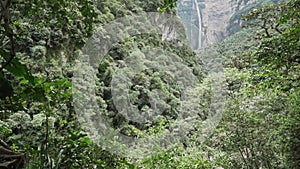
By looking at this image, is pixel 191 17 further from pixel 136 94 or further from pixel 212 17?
pixel 136 94

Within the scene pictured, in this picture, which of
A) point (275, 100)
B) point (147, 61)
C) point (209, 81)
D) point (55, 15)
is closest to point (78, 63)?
point (147, 61)

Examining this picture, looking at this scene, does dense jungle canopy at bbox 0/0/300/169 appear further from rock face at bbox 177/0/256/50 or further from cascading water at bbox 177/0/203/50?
rock face at bbox 177/0/256/50

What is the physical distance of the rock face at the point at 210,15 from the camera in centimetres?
4675

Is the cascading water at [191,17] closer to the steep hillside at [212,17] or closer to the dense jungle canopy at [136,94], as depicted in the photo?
the steep hillside at [212,17]

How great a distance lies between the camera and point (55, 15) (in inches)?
54.9

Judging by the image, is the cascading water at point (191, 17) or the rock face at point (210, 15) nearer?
the cascading water at point (191, 17)

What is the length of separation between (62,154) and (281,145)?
3.86 meters

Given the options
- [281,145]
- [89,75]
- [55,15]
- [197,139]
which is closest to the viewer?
[55,15]

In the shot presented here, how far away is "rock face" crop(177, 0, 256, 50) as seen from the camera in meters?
46.8

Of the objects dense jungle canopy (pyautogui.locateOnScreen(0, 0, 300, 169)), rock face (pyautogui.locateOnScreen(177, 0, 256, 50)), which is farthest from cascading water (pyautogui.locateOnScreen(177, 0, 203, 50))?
dense jungle canopy (pyautogui.locateOnScreen(0, 0, 300, 169))

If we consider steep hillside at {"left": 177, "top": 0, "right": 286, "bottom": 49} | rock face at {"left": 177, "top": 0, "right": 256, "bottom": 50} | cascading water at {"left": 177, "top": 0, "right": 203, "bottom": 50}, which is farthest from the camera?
rock face at {"left": 177, "top": 0, "right": 256, "bottom": 50}

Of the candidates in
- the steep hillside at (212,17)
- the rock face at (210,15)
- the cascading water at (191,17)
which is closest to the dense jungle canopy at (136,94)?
the cascading water at (191,17)

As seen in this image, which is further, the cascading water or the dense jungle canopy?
the cascading water

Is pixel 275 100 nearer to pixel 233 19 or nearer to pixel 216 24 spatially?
pixel 233 19
